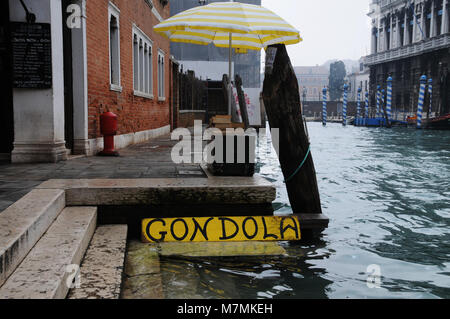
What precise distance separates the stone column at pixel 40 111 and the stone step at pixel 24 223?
2701 mm

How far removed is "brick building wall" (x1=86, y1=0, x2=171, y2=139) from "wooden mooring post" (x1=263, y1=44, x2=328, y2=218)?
423cm

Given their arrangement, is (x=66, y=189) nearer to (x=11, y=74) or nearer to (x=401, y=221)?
(x=11, y=74)

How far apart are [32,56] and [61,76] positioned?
519 millimetres

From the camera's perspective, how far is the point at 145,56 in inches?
584

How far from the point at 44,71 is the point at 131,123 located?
5.11 metres

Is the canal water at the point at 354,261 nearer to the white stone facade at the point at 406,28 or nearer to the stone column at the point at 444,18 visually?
the white stone facade at the point at 406,28

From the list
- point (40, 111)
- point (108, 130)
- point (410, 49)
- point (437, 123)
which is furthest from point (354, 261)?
point (410, 49)

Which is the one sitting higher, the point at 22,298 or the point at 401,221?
the point at 22,298

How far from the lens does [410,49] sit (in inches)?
1850

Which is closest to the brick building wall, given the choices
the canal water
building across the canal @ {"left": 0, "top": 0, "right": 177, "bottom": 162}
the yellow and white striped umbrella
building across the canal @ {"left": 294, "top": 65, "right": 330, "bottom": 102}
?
building across the canal @ {"left": 0, "top": 0, "right": 177, "bottom": 162}

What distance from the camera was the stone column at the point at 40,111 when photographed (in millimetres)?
6723

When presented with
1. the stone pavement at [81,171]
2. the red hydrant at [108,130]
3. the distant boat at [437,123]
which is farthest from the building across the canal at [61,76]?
the distant boat at [437,123]

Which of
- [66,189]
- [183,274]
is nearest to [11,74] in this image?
[66,189]

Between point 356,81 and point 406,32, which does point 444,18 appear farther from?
point 356,81
